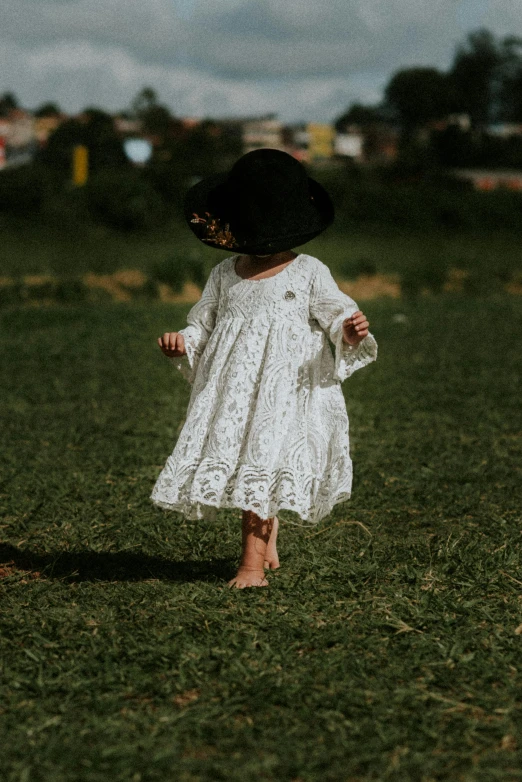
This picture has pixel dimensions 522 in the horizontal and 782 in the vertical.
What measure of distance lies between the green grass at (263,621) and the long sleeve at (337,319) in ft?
2.61

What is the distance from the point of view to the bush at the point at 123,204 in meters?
26.7

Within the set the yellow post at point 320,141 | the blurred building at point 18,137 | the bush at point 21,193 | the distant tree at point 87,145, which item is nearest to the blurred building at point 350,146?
the yellow post at point 320,141

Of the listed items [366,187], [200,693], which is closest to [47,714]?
[200,693]

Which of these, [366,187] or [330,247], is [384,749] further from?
[366,187]

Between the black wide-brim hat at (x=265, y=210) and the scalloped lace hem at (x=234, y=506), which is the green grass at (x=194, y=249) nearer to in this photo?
the black wide-brim hat at (x=265, y=210)

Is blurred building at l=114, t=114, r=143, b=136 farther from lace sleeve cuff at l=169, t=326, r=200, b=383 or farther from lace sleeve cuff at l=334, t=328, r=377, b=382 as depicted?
lace sleeve cuff at l=334, t=328, r=377, b=382

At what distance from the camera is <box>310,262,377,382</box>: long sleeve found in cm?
346

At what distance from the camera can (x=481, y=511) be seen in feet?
15.3

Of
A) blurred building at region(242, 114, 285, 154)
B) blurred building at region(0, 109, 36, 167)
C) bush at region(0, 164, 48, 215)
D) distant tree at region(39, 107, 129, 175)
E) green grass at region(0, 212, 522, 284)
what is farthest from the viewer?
blurred building at region(242, 114, 285, 154)

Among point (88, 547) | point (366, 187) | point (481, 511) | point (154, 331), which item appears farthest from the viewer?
point (366, 187)

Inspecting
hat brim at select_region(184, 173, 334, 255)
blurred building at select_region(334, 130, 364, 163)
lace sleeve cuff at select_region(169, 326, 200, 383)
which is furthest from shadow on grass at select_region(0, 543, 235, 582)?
blurred building at select_region(334, 130, 364, 163)

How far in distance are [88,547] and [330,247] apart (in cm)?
2206

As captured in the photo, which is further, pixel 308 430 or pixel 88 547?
pixel 88 547

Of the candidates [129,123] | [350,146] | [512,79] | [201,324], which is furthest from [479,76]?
[201,324]
